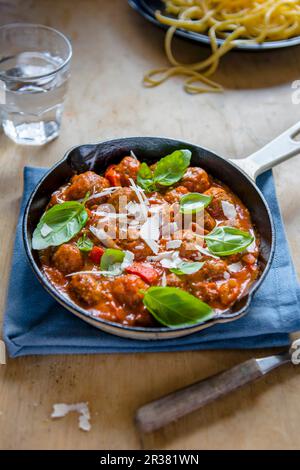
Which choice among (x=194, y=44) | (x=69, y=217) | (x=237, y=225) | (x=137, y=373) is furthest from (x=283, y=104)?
(x=137, y=373)

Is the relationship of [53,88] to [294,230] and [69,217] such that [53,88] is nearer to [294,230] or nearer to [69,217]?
[69,217]

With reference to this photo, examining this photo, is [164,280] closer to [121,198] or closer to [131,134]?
[121,198]

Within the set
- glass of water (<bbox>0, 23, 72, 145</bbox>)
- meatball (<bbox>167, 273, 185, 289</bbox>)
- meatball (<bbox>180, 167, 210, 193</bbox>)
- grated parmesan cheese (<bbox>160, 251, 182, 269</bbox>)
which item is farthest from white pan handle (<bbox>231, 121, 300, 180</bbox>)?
glass of water (<bbox>0, 23, 72, 145</bbox>)

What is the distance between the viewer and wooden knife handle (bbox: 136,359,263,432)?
259 cm

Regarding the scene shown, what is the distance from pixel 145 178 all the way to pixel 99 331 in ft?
3.29

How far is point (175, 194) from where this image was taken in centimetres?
339

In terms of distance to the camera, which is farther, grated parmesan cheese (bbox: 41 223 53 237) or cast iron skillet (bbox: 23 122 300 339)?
cast iron skillet (bbox: 23 122 300 339)

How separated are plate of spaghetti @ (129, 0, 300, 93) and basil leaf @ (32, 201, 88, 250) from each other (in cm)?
198

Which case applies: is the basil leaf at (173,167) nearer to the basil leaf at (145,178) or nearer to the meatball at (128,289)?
→ the basil leaf at (145,178)

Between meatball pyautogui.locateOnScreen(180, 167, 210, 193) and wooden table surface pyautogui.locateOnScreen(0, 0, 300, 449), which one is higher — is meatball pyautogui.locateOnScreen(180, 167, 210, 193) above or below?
above

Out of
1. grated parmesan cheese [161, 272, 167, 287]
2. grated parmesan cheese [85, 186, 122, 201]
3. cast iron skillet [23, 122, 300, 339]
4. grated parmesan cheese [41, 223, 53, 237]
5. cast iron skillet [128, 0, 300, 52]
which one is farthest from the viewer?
cast iron skillet [128, 0, 300, 52]

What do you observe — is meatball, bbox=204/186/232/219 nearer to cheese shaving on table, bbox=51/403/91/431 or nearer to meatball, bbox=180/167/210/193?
meatball, bbox=180/167/210/193

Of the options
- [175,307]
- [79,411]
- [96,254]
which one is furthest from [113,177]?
[79,411]

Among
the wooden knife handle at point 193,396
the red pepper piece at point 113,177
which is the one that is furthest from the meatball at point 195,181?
the wooden knife handle at point 193,396
